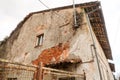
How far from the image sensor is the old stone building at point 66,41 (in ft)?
33.9

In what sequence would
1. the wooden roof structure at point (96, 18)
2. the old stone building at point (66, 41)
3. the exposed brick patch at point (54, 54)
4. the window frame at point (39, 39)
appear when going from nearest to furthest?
the old stone building at point (66, 41) < the exposed brick patch at point (54, 54) < the wooden roof structure at point (96, 18) < the window frame at point (39, 39)

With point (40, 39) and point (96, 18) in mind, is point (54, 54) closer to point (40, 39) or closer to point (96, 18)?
point (40, 39)

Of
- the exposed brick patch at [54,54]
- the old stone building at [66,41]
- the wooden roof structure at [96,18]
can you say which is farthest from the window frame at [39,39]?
the wooden roof structure at [96,18]

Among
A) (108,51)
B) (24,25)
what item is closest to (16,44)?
(24,25)

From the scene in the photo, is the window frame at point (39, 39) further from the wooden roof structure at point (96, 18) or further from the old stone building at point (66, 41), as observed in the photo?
the wooden roof structure at point (96, 18)

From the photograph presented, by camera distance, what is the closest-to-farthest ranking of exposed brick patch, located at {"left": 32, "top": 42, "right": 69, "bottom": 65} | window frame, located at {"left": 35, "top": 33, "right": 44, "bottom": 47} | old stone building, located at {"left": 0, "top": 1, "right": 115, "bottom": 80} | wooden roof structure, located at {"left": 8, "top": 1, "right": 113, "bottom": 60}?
old stone building, located at {"left": 0, "top": 1, "right": 115, "bottom": 80}
exposed brick patch, located at {"left": 32, "top": 42, "right": 69, "bottom": 65}
wooden roof structure, located at {"left": 8, "top": 1, "right": 113, "bottom": 60}
window frame, located at {"left": 35, "top": 33, "right": 44, "bottom": 47}

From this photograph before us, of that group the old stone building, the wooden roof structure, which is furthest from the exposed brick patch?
the wooden roof structure

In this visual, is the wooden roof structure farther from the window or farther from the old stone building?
the window

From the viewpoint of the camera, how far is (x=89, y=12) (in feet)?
39.3

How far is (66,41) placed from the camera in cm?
1144

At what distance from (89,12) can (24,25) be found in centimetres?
725

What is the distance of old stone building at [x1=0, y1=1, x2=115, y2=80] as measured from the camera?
10.3 m

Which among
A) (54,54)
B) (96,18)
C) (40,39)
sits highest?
(96,18)

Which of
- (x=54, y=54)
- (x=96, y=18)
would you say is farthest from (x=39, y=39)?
(x=96, y=18)
